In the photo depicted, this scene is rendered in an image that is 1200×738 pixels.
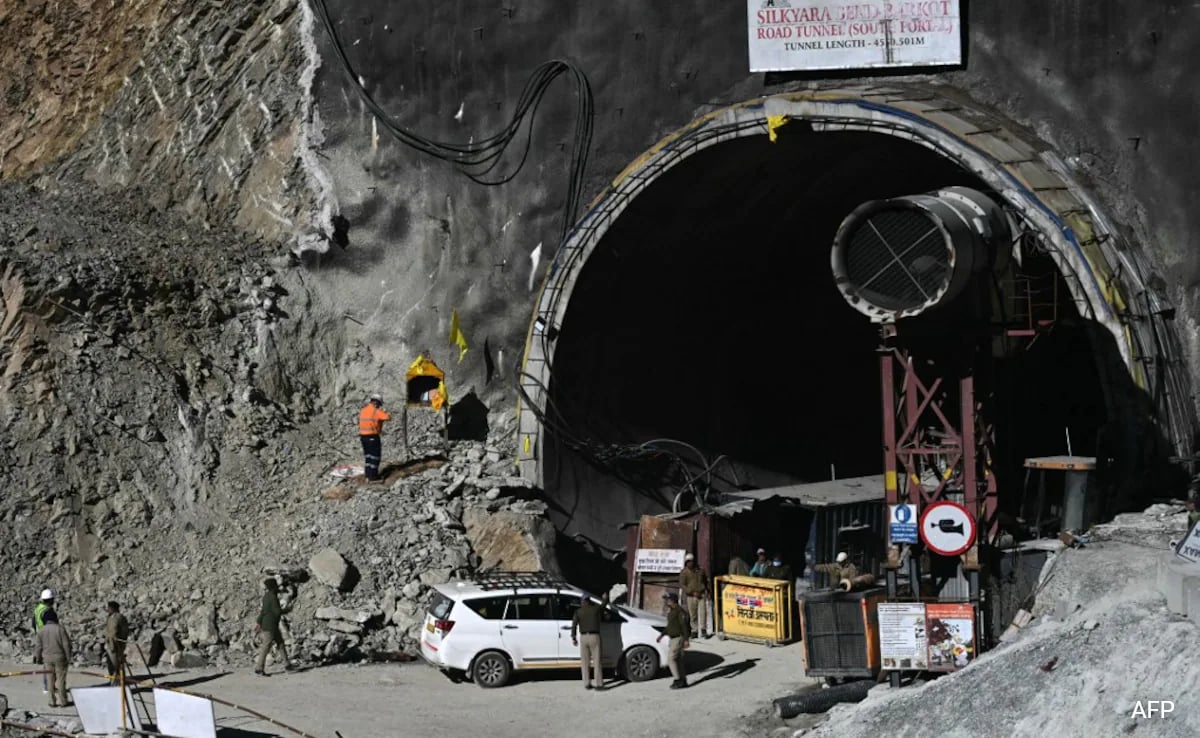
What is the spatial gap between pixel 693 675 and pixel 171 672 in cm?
776

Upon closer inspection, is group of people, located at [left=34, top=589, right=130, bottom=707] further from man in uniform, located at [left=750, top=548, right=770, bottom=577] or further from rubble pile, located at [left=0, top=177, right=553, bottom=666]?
man in uniform, located at [left=750, top=548, right=770, bottom=577]

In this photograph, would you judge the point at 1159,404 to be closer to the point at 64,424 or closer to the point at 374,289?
the point at 374,289

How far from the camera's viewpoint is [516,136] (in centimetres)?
3359

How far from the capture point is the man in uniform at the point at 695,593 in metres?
27.8

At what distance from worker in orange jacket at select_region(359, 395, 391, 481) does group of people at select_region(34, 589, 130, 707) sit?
729cm

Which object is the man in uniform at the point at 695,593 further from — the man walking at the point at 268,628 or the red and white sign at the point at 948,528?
the man walking at the point at 268,628

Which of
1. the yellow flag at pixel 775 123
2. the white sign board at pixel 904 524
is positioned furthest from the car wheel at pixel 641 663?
the yellow flag at pixel 775 123

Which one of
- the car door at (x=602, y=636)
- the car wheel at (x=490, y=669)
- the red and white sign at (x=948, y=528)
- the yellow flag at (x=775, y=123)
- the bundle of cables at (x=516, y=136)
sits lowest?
the car wheel at (x=490, y=669)

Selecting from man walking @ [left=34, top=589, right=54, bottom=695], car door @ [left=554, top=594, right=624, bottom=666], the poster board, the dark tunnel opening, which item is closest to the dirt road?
man walking @ [left=34, top=589, right=54, bottom=695]

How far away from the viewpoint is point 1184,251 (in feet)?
88.7

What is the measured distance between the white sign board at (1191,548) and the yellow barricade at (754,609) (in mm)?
8928

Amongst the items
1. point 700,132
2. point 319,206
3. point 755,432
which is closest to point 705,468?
point 755,432

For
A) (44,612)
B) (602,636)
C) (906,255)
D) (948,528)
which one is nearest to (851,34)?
(906,255)

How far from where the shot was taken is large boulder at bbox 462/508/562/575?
29016 millimetres
